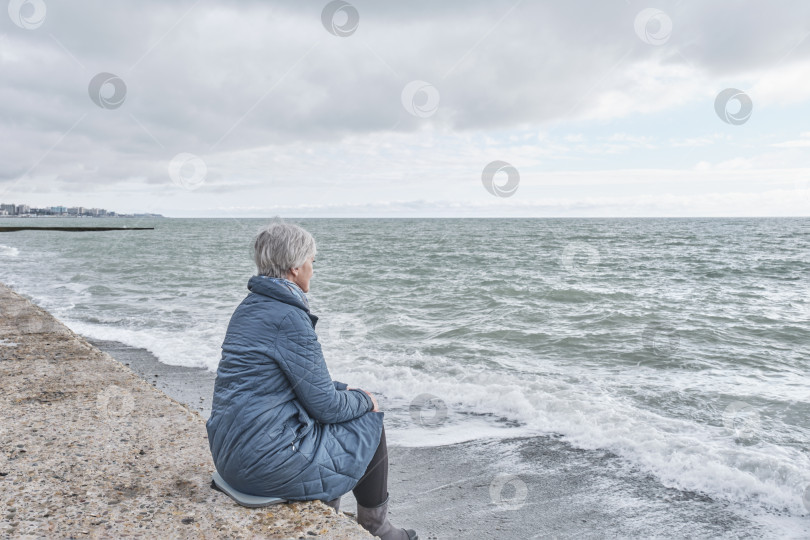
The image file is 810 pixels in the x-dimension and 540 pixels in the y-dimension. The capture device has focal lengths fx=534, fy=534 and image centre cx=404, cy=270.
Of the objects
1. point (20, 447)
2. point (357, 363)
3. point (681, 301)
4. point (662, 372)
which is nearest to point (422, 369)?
point (357, 363)

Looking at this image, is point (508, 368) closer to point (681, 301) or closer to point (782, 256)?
point (681, 301)

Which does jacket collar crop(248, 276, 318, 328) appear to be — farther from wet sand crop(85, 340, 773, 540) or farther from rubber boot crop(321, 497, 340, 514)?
wet sand crop(85, 340, 773, 540)

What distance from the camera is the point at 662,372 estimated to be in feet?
24.6

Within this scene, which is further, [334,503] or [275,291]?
[334,503]

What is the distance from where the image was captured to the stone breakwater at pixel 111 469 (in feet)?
8.08

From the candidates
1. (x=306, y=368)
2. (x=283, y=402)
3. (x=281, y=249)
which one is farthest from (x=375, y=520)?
(x=281, y=249)

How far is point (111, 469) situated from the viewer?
3012 mm

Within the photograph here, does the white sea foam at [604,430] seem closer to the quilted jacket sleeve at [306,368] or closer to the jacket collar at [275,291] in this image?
the quilted jacket sleeve at [306,368]

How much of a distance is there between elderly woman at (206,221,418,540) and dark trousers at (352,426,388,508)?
0.31 feet

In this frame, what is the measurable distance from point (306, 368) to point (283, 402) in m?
0.19

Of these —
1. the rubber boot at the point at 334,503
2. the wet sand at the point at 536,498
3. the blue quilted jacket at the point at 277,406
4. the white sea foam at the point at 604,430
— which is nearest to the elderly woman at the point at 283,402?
the blue quilted jacket at the point at 277,406

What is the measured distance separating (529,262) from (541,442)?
76.3ft

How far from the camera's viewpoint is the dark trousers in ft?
8.69

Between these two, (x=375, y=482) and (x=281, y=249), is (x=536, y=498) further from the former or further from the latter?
(x=281, y=249)
